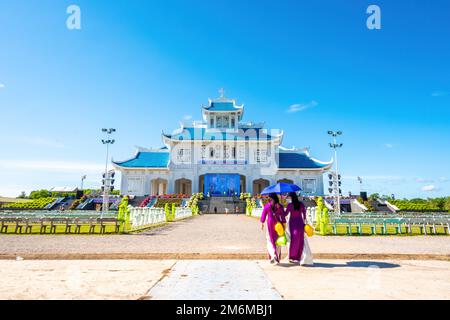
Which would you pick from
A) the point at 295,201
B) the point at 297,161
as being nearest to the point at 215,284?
the point at 295,201

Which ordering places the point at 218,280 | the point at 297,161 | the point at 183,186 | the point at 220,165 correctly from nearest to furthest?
the point at 218,280 → the point at 220,165 → the point at 297,161 → the point at 183,186

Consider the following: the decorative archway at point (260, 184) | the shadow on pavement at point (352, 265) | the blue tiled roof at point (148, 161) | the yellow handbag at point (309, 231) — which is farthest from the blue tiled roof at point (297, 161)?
the yellow handbag at point (309, 231)

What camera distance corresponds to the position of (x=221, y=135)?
4334cm

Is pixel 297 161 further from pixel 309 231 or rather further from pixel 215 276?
pixel 215 276

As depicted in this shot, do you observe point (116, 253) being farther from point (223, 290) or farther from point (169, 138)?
point (169, 138)

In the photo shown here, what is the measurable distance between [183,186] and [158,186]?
13.2 feet

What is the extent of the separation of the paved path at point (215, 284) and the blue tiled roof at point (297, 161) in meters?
38.0

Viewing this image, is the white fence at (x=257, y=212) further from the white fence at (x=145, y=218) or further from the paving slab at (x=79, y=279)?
the paving slab at (x=79, y=279)

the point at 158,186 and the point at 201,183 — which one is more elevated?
the point at 201,183

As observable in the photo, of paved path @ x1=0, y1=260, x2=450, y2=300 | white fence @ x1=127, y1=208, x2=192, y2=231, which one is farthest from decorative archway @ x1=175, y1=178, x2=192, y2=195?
paved path @ x1=0, y1=260, x2=450, y2=300

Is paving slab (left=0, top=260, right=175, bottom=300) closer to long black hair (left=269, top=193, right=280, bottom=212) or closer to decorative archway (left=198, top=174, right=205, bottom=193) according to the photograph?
long black hair (left=269, top=193, right=280, bottom=212)
